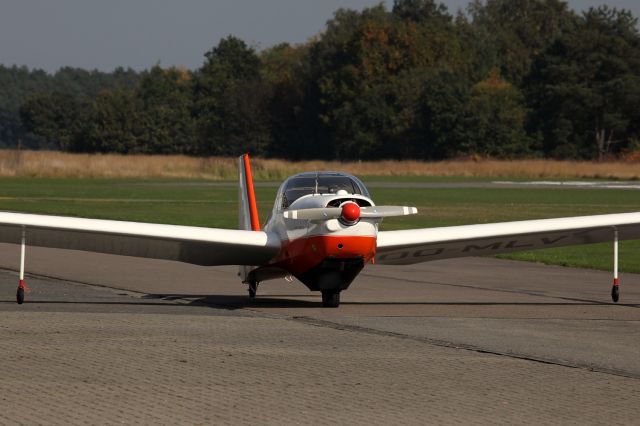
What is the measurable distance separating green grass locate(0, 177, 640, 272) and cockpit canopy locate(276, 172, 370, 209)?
850 cm

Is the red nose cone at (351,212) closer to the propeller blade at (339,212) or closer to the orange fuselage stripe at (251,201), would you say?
the propeller blade at (339,212)

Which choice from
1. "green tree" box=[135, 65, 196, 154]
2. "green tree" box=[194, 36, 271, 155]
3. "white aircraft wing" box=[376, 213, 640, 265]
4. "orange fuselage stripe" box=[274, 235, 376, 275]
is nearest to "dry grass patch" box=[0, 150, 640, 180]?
"green tree" box=[194, 36, 271, 155]

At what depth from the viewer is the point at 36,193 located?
54062mm

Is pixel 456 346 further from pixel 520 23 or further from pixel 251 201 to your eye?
pixel 520 23

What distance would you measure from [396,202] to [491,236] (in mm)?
33503

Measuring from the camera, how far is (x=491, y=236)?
15391 millimetres

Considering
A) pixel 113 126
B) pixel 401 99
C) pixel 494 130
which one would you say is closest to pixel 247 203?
pixel 494 130

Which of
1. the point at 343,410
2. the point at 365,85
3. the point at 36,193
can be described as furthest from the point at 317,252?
the point at 365,85

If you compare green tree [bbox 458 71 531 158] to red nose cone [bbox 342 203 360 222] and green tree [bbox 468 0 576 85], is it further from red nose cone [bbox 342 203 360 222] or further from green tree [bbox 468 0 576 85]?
red nose cone [bbox 342 203 360 222]

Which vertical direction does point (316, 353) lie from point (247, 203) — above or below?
below

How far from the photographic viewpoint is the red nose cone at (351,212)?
13398 millimetres

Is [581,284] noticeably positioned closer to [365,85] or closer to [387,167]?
[387,167]

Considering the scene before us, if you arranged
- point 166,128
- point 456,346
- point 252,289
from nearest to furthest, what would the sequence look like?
point 456,346, point 252,289, point 166,128

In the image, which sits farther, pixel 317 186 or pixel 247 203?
pixel 247 203
